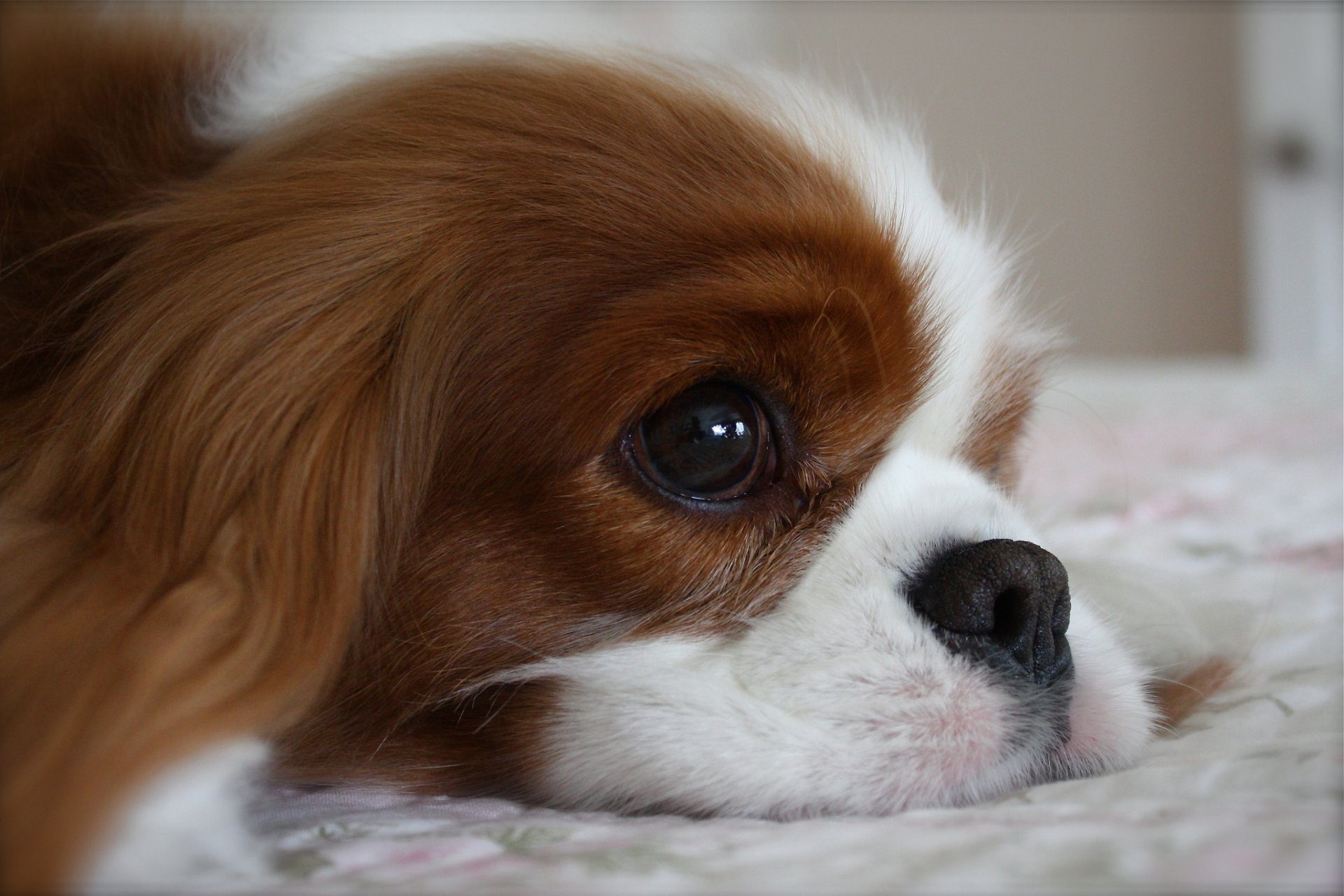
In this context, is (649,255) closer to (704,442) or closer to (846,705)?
(704,442)

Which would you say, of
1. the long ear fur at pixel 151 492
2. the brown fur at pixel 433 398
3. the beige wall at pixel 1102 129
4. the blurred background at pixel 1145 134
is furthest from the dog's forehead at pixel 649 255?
the beige wall at pixel 1102 129

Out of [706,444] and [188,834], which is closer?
[188,834]

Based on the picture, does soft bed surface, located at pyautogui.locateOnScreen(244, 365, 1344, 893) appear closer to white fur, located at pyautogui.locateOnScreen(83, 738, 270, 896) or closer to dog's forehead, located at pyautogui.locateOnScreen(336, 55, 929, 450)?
white fur, located at pyautogui.locateOnScreen(83, 738, 270, 896)

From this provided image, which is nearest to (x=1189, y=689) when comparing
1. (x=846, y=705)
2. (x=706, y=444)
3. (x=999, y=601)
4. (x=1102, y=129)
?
(x=999, y=601)

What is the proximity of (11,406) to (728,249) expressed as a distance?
24.0 inches

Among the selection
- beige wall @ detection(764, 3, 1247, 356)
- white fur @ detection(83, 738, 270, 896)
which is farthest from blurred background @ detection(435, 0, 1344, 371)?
white fur @ detection(83, 738, 270, 896)

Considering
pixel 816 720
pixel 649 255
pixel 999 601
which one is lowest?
pixel 816 720

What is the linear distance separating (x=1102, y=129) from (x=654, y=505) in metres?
5.11

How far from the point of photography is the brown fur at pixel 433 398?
2.86 ft

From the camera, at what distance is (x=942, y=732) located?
3.02 feet

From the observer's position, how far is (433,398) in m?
0.95

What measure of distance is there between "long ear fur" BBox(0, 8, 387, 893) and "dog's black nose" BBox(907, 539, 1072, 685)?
462 mm

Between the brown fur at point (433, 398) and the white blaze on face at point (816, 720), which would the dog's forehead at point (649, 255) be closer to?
the brown fur at point (433, 398)

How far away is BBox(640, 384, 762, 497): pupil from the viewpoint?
3.10ft
